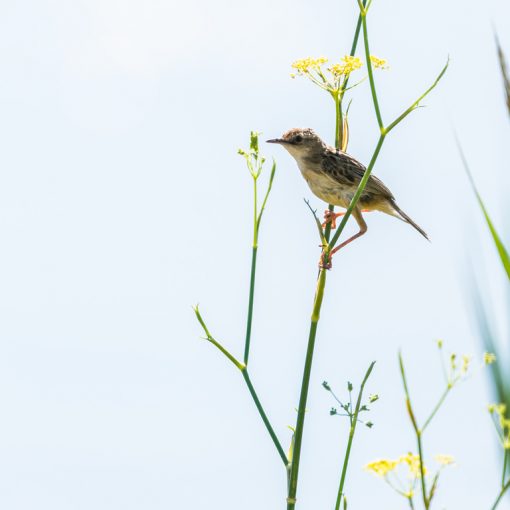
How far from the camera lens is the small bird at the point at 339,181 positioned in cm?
697

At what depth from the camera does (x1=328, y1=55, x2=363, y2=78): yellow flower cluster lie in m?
4.15

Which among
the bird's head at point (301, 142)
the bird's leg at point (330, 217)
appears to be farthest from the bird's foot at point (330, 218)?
the bird's head at point (301, 142)

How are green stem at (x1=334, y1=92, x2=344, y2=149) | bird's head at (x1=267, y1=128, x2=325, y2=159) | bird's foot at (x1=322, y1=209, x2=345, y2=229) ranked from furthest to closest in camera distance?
bird's head at (x1=267, y1=128, x2=325, y2=159), bird's foot at (x1=322, y1=209, x2=345, y2=229), green stem at (x1=334, y1=92, x2=344, y2=149)

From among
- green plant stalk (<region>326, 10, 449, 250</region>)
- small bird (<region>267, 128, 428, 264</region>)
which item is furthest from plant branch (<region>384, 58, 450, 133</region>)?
small bird (<region>267, 128, 428, 264</region>)

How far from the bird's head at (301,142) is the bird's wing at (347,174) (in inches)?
7.2

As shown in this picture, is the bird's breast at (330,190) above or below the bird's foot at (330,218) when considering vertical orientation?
above

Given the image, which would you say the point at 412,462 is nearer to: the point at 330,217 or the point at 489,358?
the point at 489,358

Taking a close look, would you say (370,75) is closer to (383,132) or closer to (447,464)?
(383,132)

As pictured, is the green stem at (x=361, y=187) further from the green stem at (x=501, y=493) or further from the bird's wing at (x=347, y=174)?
the bird's wing at (x=347, y=174)

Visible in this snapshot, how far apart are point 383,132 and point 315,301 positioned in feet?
2.26

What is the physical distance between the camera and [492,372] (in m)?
2.24

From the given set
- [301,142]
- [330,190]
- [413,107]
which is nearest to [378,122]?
[413,107]

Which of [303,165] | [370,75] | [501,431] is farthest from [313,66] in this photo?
[303,165]

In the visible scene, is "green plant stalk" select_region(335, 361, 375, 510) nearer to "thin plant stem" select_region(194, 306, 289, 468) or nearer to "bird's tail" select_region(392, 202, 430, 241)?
"thin plant stem" select_region(194, 306, 289, 468)
